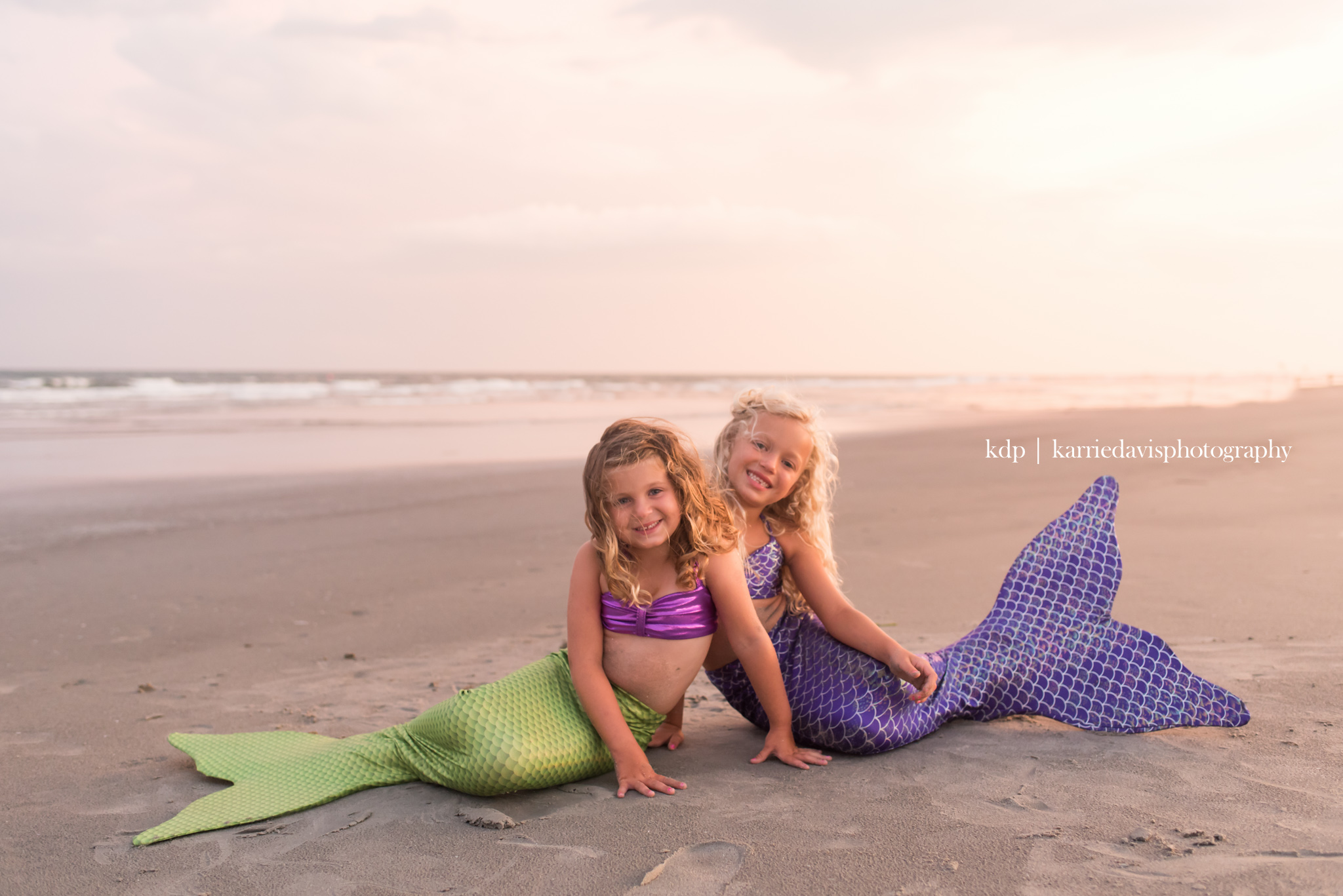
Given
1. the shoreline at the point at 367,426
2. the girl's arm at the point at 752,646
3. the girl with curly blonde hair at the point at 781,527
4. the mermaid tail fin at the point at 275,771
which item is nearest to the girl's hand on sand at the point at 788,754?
the girl's arm at the point at 752,646

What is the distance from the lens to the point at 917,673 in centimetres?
287

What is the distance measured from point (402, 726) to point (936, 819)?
166 centimetres

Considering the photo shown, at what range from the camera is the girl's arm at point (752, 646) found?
284 cm

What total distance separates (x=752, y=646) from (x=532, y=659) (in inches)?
63.3

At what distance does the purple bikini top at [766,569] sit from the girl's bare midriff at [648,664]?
37cm

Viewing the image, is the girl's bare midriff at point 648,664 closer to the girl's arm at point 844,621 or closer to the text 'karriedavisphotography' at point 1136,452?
the girl's arm at point 844,621

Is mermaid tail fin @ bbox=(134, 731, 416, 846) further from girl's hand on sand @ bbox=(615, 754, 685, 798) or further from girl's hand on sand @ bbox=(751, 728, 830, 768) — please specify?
girl's hand on sand @ bbox=(751, 728, 830, 768)

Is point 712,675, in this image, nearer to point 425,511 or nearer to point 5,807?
point 5,807

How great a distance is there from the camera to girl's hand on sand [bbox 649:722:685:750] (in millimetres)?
3049

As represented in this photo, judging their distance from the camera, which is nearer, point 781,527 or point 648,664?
point 648,664

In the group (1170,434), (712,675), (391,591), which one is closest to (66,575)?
(391,591)

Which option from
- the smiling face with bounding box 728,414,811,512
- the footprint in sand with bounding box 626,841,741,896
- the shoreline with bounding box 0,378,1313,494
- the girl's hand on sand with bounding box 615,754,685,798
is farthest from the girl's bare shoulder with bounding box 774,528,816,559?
the shoreline with bounding box 0,378,1313,494

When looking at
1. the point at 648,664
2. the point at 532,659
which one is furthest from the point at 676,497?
the point at 532,659

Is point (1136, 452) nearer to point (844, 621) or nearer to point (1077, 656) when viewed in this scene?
point (1077, 656)
